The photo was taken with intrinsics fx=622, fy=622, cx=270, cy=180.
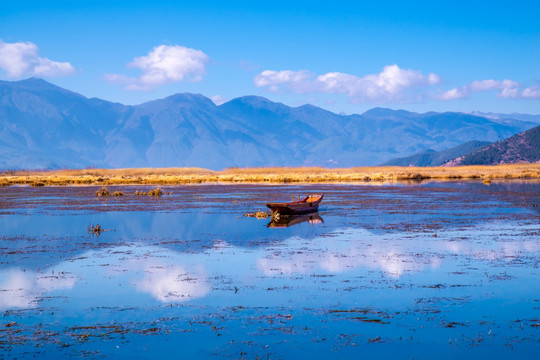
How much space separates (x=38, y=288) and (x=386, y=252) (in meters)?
12.6

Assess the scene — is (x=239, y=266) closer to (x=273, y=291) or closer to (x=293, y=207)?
(x=273, y=291)

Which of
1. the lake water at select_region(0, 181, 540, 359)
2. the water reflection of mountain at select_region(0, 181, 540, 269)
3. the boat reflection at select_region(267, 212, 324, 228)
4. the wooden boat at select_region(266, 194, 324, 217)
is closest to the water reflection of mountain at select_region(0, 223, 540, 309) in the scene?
the lake water at select_region(0, 181, 540, 359)

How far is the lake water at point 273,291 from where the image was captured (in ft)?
42.2

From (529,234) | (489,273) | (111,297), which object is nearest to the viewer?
(111,297)

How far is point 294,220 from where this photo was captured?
37.7 m

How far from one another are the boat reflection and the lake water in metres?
1.56

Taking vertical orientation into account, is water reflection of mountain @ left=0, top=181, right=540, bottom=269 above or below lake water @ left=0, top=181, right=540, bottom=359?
above

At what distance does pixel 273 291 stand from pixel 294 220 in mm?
20402

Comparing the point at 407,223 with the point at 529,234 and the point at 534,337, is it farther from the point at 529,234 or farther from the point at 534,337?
the point at 534,337

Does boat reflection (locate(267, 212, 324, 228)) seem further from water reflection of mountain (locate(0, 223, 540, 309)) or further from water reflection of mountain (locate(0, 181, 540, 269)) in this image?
water reflection of mountain (locate(0, 223, 540, 309))

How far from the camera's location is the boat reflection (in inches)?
1375

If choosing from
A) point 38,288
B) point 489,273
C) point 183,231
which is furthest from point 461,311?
point 183,231

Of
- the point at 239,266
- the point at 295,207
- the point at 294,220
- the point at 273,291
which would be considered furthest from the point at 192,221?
the point at 273,291

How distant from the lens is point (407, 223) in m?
33.9
